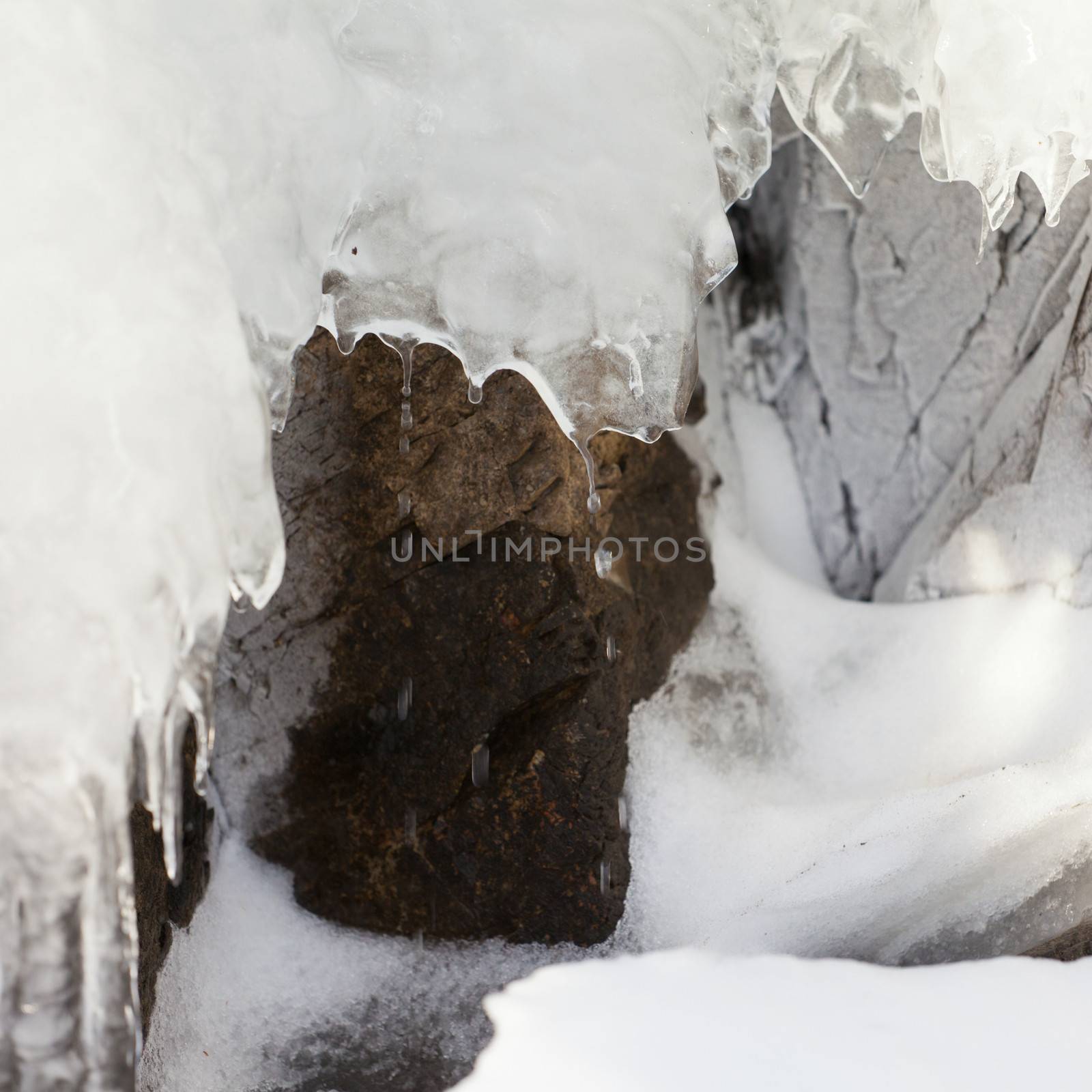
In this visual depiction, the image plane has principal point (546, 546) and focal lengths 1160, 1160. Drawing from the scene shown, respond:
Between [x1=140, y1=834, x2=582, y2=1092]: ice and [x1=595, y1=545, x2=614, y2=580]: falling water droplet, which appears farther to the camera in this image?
[x1=595, y1=545, x2=614, y2=580]: falling water droplet

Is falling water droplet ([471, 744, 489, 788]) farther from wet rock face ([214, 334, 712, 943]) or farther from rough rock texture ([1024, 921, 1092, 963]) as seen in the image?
rough rock texture ([1024, 921, 1092, 963])

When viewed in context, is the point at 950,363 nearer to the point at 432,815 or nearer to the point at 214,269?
the point at 432,815

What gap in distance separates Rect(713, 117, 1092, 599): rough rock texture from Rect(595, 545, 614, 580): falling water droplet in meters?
0.62

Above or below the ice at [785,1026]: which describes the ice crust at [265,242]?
above

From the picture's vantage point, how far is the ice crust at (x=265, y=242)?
104 cm

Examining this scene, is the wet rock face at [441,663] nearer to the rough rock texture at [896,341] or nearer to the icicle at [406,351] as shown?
the icicle at [406,351]

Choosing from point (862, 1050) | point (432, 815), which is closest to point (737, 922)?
point (862, 1050)

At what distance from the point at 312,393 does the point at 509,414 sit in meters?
0.29

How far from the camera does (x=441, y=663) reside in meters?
1.77

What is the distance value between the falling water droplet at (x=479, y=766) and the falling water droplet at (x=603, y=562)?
32 centimetres

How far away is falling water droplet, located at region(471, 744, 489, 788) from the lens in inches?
69.4

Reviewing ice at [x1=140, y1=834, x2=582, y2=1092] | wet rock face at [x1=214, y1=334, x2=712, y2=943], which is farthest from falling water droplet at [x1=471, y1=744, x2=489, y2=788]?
ice at [x1=140, y1=834, x2=582, y2=1092]

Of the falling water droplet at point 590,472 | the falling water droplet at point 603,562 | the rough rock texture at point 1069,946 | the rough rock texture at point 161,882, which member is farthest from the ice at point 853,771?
the rough rock texture at point 161,882

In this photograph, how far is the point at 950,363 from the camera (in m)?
2.11
